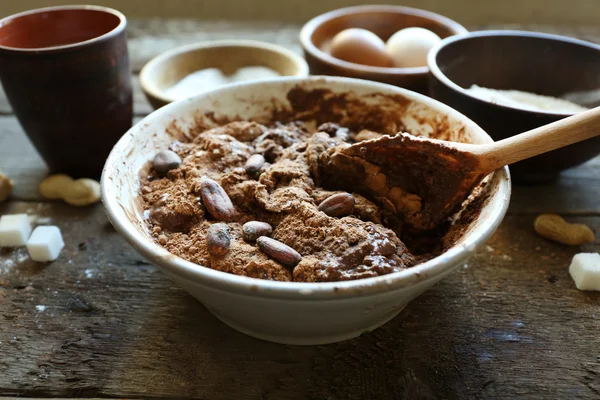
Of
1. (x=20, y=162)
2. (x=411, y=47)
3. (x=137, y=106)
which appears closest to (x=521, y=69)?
(x=411, y=47)

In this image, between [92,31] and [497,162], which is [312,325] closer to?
[497,162]

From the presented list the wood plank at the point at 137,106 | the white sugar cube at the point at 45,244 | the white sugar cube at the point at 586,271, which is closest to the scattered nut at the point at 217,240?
the white sugar cube at the point at 45,244

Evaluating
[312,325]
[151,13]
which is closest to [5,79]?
[312,325]

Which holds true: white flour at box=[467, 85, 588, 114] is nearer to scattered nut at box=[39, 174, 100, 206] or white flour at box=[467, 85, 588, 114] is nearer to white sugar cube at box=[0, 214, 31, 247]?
scattered nut at box=[39, 174, 100, 206]

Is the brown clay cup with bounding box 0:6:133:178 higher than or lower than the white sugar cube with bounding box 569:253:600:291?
higher

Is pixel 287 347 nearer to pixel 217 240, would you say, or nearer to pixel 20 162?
pixel 217 240

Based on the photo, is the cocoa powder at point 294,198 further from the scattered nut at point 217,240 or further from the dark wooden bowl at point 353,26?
the dark wooden bowl at point 353,26

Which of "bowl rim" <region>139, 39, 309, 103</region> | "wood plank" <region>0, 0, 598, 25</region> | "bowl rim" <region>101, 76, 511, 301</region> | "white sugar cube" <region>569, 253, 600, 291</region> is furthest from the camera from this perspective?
"wood plank" <region>0, 0, 598, 25</region>

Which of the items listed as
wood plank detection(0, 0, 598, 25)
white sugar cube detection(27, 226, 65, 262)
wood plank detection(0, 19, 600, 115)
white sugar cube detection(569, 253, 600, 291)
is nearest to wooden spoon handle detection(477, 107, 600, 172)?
white sugar cube detection(569, 253, 600, 291)
